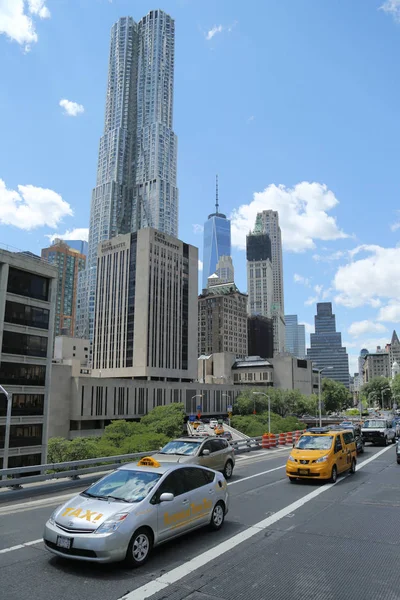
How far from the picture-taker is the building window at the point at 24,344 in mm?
48594

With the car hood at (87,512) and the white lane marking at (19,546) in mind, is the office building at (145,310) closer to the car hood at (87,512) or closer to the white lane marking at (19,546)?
the white lane marking at (19,546)

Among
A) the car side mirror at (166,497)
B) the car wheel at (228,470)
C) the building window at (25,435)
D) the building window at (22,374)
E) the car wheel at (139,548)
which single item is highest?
the building window at (22,374)

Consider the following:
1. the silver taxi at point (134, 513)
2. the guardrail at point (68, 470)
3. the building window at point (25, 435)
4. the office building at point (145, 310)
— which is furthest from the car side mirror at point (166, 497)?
the office building at point (145, 310)

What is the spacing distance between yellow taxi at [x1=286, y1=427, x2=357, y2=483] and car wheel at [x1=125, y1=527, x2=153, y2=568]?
8.94 m

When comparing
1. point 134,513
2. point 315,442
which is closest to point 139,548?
point 134,513

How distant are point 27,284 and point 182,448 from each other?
138 feet

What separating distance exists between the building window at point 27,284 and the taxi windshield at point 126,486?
1802 inches

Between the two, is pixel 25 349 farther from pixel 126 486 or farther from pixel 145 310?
pixel 145 310

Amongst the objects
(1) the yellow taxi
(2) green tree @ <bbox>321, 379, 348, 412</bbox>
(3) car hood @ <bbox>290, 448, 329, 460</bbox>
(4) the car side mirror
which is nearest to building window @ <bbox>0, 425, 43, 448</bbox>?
(1) the yellow taxi

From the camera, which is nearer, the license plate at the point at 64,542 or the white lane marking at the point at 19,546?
the license plate at the point at 64,542

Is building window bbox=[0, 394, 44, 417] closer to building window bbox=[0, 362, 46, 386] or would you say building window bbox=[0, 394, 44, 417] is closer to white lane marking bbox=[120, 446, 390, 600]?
building window bbox=[0, 362, 46, 386]

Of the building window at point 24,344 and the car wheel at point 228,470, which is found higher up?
the building window at point 24,344

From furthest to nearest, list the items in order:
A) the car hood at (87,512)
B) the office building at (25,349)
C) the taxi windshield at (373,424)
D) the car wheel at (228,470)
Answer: the office building at (25,349) < the taxi windshield at (373,424) < the car wheel at (228,470) < the car hood at (87,512)

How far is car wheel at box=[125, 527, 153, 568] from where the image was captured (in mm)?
6875
